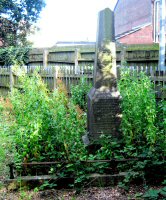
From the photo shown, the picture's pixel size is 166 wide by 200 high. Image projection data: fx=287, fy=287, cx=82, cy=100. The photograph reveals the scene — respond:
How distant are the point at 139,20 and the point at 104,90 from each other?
878 inches

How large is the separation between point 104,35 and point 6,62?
39.8 ft

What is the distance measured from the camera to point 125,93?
5316 mm

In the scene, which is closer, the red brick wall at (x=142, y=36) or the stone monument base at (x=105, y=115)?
the stone monument base at (x=105, y=115)

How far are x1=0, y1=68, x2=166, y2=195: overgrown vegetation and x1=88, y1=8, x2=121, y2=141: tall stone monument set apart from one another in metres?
0.17

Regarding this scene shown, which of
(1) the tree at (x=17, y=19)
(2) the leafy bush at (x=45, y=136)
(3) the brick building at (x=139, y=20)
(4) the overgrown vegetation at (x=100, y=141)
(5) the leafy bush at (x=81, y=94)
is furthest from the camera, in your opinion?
(1) the tree at (x=17, y=19)

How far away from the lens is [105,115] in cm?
517

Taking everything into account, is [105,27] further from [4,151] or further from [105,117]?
[4,151]

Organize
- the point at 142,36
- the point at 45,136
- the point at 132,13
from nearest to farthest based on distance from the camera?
the point at 45,136
the point at 142,36
the point at 132,13

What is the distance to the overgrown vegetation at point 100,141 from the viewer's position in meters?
4.19

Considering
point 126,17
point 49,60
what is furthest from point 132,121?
point 126,17

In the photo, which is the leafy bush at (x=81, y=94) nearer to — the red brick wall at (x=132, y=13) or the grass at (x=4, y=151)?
the grass at (x=4, y=151)

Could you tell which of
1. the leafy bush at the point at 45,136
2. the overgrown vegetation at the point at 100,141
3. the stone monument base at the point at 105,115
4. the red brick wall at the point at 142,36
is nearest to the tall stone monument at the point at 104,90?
the stone monument base at the point at 105,115

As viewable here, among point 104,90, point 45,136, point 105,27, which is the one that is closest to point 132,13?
point 105,27

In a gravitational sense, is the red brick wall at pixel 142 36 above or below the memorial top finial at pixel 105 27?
above
